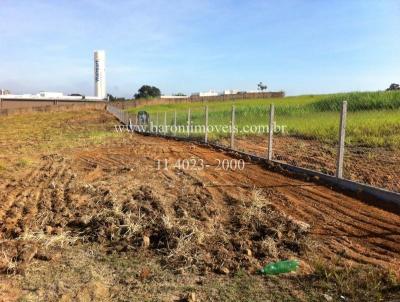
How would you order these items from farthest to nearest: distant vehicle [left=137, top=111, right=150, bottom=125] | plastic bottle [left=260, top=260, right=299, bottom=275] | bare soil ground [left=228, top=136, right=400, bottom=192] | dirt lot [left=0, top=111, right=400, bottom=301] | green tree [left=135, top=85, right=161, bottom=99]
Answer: green tree [left=135, top=85, right=161, bottom=99] → distant vehicle [left=137, top=111, right=150, bottom=125] → bare soil ground [left=228, top=136, right=400, bottom=192] → plastic bottle [left=260, top=260, right=299, bottom=275] → dirt lot [left=0, top=111, right=400, bottom=301]

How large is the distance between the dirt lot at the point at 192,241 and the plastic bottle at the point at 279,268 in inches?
3.4

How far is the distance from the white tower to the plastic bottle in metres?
97.9

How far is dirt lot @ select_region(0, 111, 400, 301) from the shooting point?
3.97 meters

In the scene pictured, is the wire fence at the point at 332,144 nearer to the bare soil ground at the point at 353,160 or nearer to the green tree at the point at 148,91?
the bare soil ground at the point at 353,160

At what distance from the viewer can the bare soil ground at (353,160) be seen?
8234mm

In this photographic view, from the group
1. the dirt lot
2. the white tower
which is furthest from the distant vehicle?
the white tower

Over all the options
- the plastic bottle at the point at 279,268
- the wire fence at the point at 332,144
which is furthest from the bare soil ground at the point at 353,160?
the plastic bottle at the point at 279,268

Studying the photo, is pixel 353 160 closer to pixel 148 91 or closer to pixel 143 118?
pixel 143 118

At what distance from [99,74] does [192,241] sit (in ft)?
324

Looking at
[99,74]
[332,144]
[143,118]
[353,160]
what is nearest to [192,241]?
[353,160]

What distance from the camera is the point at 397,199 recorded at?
246 inches

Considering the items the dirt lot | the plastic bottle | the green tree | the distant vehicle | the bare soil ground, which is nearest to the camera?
the dirt lot

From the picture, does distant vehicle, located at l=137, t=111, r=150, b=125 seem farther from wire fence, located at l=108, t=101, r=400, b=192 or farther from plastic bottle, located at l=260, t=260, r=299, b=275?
plastic bottle, located at l=260, t=260, r=299, b=275

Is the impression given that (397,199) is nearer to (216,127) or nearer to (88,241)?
(88,241)
